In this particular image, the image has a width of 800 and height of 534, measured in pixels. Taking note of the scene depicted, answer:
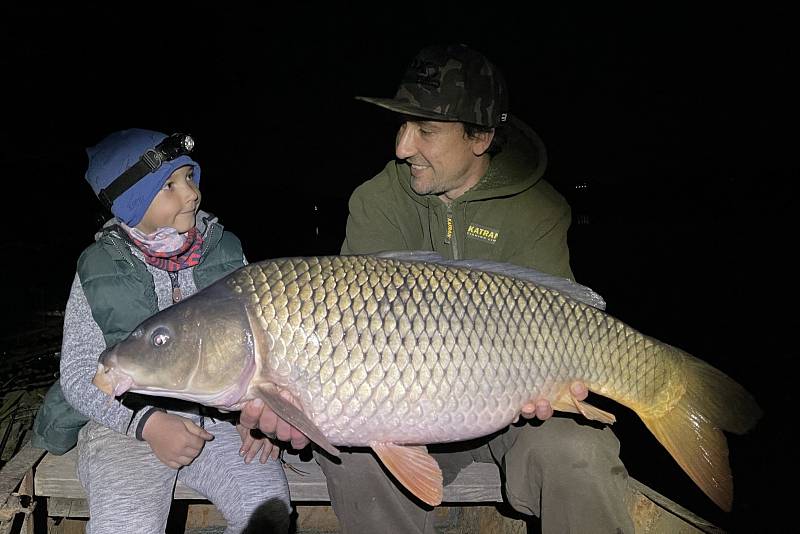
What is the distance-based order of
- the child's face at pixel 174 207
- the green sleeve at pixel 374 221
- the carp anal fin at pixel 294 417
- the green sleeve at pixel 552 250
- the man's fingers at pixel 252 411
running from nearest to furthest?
1. the carp anal fin at pixel 294 417
2. the man's fingers at pixel 252 411
3. the child's face at pixel 174 207
4. the green sleeve at pixel 552 250
5. the green sleeve at pixel 374 221

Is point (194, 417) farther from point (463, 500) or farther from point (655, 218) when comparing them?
point (655, 218)

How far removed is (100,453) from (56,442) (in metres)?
0.28

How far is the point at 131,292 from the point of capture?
176 centimetres

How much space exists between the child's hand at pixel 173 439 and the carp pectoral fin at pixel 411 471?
21.1 inches

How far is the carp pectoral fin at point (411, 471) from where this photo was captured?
56.9 inches

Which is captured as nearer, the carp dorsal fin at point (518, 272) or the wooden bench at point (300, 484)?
the carp dorsal fin at point (518, 272)

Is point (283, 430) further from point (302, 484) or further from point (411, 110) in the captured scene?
point (411, 110)

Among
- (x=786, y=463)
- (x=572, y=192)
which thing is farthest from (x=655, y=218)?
(x=786, y=463)

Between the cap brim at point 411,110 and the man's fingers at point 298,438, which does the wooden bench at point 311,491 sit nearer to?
the man's fingers at point 298,438

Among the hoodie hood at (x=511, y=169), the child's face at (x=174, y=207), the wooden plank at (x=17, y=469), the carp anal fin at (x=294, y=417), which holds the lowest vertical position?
the wooden plank at (x=17, y=469)

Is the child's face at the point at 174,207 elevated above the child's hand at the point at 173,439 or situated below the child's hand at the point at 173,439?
above

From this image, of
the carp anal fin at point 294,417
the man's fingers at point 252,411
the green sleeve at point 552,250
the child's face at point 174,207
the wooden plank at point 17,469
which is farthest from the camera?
the green sleeve at point 552,250

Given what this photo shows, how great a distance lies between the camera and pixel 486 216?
6.64ft

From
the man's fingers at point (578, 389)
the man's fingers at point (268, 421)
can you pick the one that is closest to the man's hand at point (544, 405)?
the man's fingers at point (578, 389)
